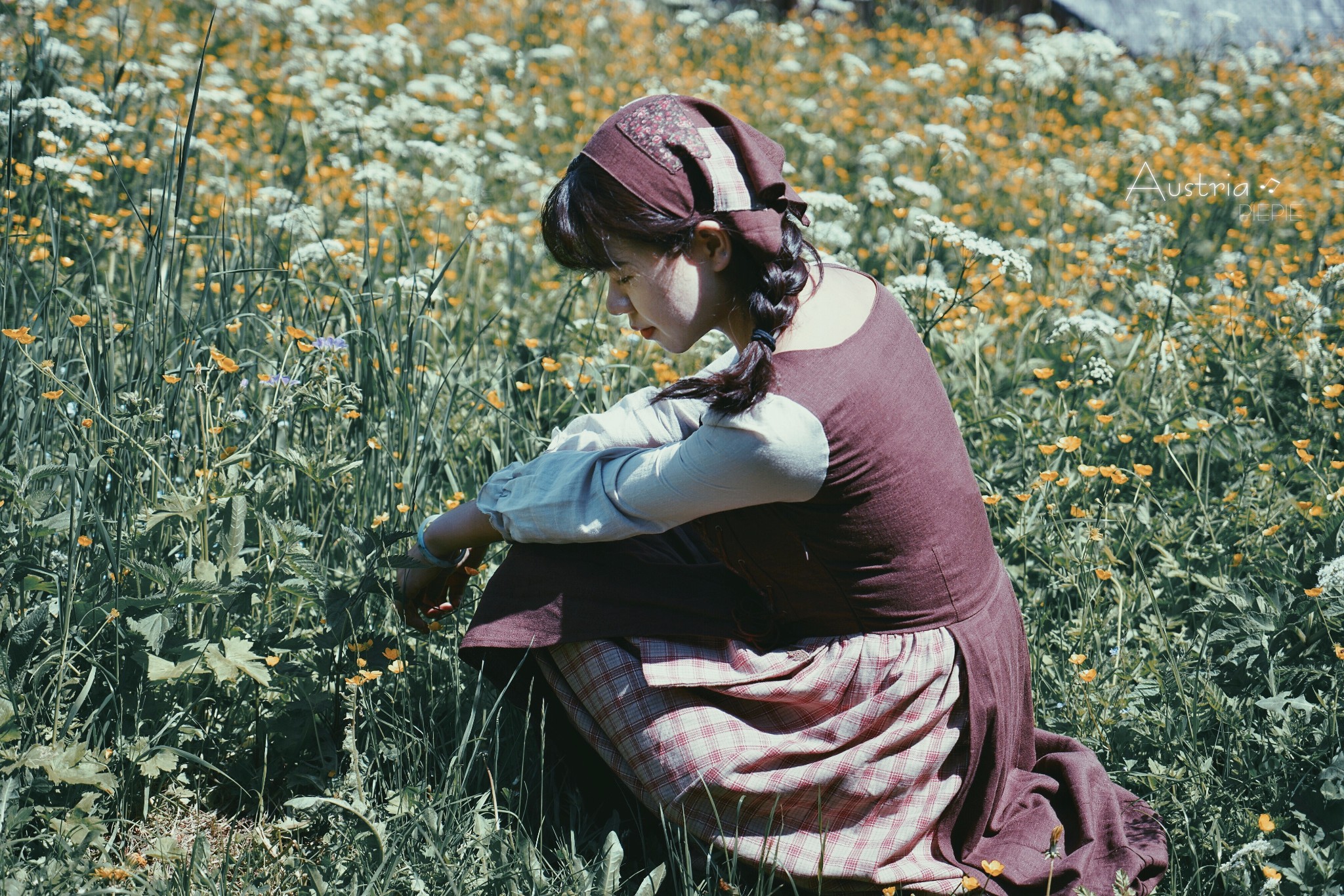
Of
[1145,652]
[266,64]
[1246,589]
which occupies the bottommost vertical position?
[1145,652]

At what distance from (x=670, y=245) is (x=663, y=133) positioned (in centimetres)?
Result: 14

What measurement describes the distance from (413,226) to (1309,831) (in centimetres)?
281

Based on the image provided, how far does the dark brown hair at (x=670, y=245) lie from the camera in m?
1.44

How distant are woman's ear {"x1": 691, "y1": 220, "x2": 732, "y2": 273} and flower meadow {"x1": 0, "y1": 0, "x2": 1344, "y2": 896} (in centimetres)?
65

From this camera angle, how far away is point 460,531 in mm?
1702

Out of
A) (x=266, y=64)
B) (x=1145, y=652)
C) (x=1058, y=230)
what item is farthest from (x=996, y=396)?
(x=266, y=64)

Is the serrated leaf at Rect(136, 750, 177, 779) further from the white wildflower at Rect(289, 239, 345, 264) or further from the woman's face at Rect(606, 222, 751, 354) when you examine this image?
the white wildflower at Rect(289, 239, 345, 264)

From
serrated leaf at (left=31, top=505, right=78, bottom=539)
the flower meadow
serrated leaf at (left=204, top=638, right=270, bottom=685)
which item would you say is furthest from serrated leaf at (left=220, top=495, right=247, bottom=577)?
serrated leaf at (left=31, top=505, right=78, bottom=539)

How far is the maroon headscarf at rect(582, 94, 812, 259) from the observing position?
1462 mm

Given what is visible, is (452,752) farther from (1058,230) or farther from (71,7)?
(71,7)

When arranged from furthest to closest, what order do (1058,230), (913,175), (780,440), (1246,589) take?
(913,175), (1058,230), (1246,589), (780,440)

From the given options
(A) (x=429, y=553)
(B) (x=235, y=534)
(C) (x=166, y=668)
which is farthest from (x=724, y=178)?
(C) (x=166, y=668)

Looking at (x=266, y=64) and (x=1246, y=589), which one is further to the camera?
(x=266, y=64)

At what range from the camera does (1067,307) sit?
322 cm
